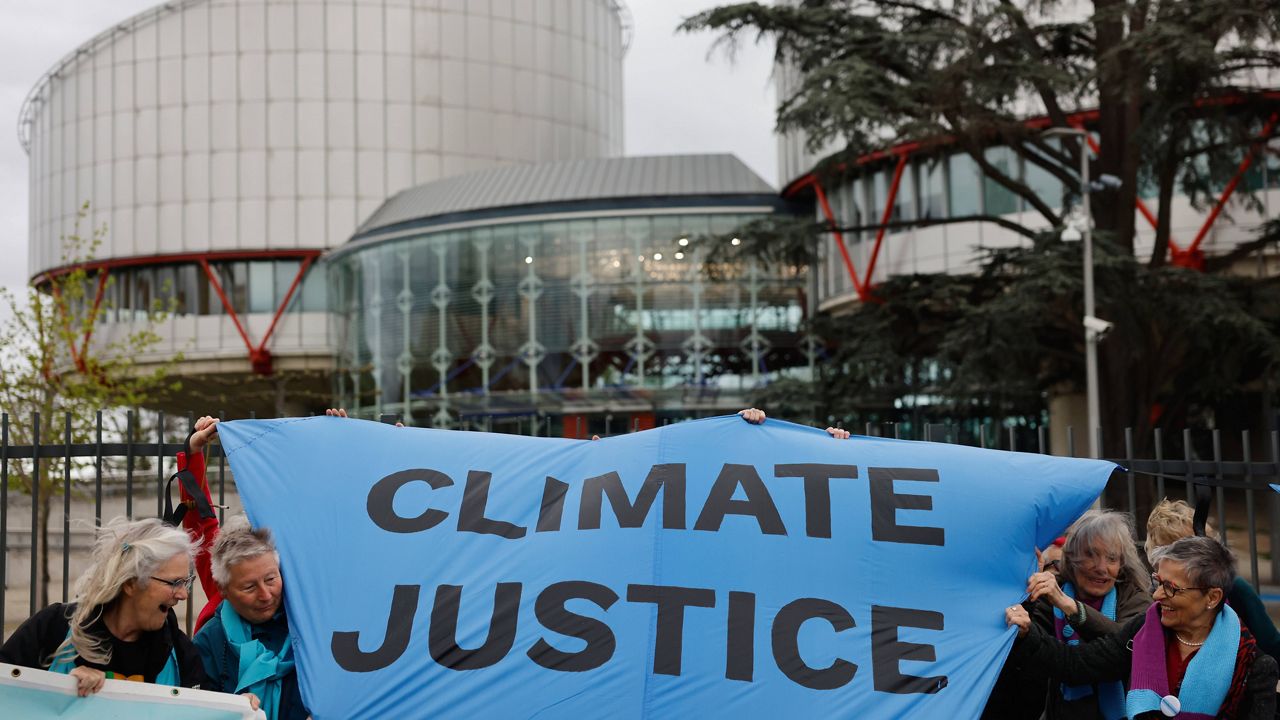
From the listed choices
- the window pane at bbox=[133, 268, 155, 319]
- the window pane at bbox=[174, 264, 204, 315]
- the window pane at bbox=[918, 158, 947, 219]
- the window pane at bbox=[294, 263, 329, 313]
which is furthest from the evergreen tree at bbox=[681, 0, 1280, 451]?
the window pane at bbox=[133, 268, 155, 319]

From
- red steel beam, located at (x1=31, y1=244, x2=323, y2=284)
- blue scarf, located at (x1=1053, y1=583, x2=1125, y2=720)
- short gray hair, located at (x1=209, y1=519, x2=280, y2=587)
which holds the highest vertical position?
red steel beam, located at (x1=31, y1=244, x2=323, y2=284)

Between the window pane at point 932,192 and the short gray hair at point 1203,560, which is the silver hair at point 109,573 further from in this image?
the window pane at point 932,192

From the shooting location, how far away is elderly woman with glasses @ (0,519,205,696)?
4375 millimetres

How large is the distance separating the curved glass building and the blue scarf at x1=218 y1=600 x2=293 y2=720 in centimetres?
2699

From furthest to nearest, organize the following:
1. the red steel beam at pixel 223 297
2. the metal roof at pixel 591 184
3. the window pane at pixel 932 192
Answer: the red steel beam at pixel 223 297 < the metal roof at pixel 591 184 < the window pane at pixel 932 192

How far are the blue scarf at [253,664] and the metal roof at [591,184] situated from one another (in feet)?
94.9

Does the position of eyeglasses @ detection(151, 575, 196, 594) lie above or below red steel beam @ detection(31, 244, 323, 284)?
below

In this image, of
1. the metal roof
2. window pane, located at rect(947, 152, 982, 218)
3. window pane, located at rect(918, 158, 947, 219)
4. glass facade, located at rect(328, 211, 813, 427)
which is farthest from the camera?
the metal roof

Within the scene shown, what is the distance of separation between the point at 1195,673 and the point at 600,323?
29020mm

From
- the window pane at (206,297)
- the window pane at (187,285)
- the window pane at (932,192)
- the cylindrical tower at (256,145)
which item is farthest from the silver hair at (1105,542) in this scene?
the window pane at (187,285)

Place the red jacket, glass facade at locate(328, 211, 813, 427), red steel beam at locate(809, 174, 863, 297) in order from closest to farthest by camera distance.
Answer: the red jacket → red steel beam at locate(809, 174, 863, 297) → glass facade at locate(328, 211, 813, 427)

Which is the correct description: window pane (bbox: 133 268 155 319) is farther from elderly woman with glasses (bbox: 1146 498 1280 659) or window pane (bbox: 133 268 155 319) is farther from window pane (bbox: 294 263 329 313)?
elderly woman with glasses (bbox: 1146 498 1280 659)

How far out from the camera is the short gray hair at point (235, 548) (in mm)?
4902

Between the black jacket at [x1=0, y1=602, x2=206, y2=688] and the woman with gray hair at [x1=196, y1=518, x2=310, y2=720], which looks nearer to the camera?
the black jacket at [x1=0, y1=602, x2=206, y2=688]
